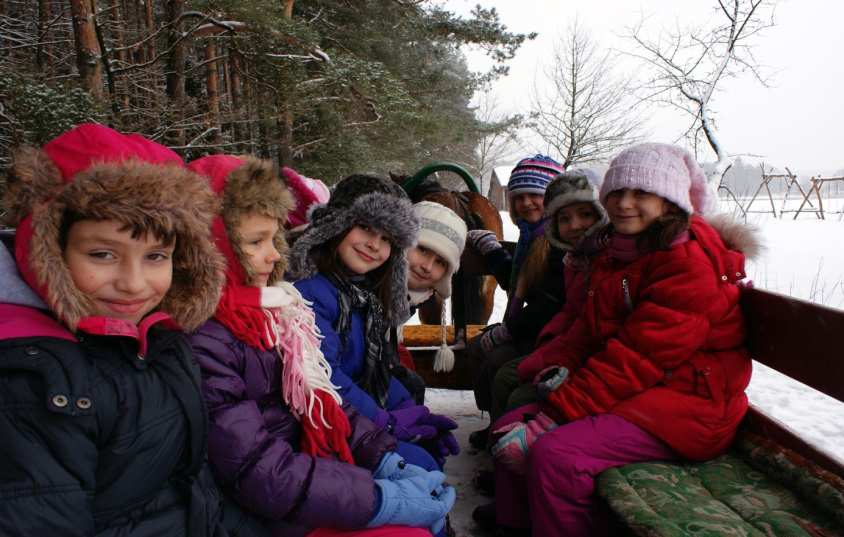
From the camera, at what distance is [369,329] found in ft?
6.26

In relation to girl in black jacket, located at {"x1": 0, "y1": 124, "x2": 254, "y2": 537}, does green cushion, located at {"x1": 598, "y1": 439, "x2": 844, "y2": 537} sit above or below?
below

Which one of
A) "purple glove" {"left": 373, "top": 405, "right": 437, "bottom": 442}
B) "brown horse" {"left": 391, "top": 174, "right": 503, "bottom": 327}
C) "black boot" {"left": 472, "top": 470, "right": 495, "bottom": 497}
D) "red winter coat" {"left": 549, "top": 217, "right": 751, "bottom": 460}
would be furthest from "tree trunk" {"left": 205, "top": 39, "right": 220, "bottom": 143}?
"red winter coat" {"left": 549, "top": 217, "right": 751, "bottom": 460}

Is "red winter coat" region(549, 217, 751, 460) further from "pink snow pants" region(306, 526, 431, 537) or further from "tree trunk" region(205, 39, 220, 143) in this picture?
"tree trunk" region(205, 39, 220, 143)

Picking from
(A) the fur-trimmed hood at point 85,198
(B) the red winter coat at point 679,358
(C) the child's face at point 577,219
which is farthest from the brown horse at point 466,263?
(A) the fur-trimmed hood at point 85,198

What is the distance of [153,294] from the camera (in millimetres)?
1182

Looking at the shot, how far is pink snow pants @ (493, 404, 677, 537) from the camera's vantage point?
64.8 inches

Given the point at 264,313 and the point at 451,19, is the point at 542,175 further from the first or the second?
the point at 451,19

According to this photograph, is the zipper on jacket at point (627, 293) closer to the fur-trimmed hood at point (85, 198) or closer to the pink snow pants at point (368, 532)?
the pink snow pants at point (368, 532)

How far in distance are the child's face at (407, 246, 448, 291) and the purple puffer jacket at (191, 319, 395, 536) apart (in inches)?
39.8

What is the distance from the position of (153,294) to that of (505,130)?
1882 cm

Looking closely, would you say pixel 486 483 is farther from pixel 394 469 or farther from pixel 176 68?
pixel 176 68

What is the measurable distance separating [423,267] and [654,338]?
1.06 meters

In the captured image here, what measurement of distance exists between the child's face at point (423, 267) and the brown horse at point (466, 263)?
2.88 ft

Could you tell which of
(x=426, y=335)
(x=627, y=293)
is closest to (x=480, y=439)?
(x=426, y=335)
